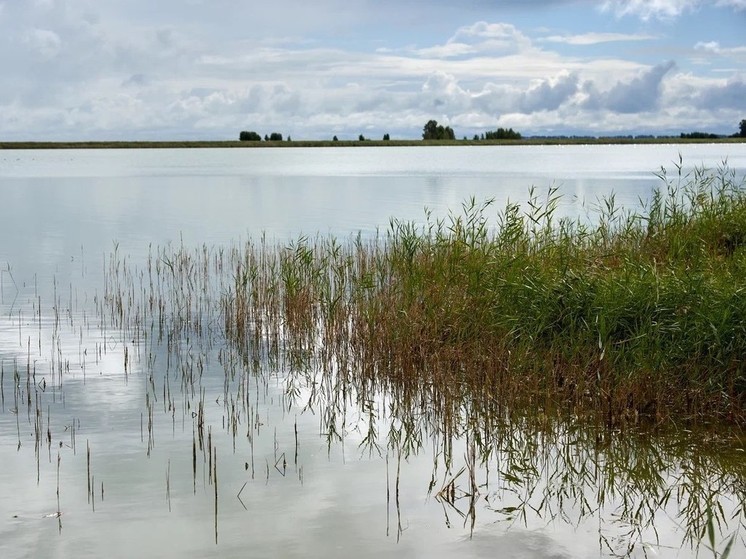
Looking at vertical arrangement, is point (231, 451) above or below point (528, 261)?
below

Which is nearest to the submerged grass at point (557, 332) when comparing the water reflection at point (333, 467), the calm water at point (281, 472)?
the water reflection at point (333, 467)

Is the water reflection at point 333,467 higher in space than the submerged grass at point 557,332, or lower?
lower

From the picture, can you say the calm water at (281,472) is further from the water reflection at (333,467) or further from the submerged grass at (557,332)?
the submerged grass at (557,332)

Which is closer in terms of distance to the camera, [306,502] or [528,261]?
[306,502]

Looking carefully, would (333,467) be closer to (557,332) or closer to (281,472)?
(281,472)

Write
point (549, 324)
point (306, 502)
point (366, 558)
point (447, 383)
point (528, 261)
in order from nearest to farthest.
→ 1. point (366, 558)
2. point (306, 502)
3. point (447, 383)
4. point (549, 324)
5. point (528, 261)

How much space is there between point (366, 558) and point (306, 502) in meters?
0.95

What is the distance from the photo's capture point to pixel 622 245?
12461 mm

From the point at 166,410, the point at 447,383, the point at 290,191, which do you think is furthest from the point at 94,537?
the point at 290,191

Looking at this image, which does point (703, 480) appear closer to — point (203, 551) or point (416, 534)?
point (416, 534)

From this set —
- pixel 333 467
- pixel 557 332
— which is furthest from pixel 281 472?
pixel 557 332

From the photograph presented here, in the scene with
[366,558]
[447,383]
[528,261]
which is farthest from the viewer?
[528,261]

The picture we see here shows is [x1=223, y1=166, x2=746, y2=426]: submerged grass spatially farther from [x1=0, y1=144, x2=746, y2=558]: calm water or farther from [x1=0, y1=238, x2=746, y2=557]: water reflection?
[x1=0, y1=144, x2=746, y2=558]: calm water

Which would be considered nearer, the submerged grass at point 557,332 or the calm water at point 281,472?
the calm water at point 281,472
